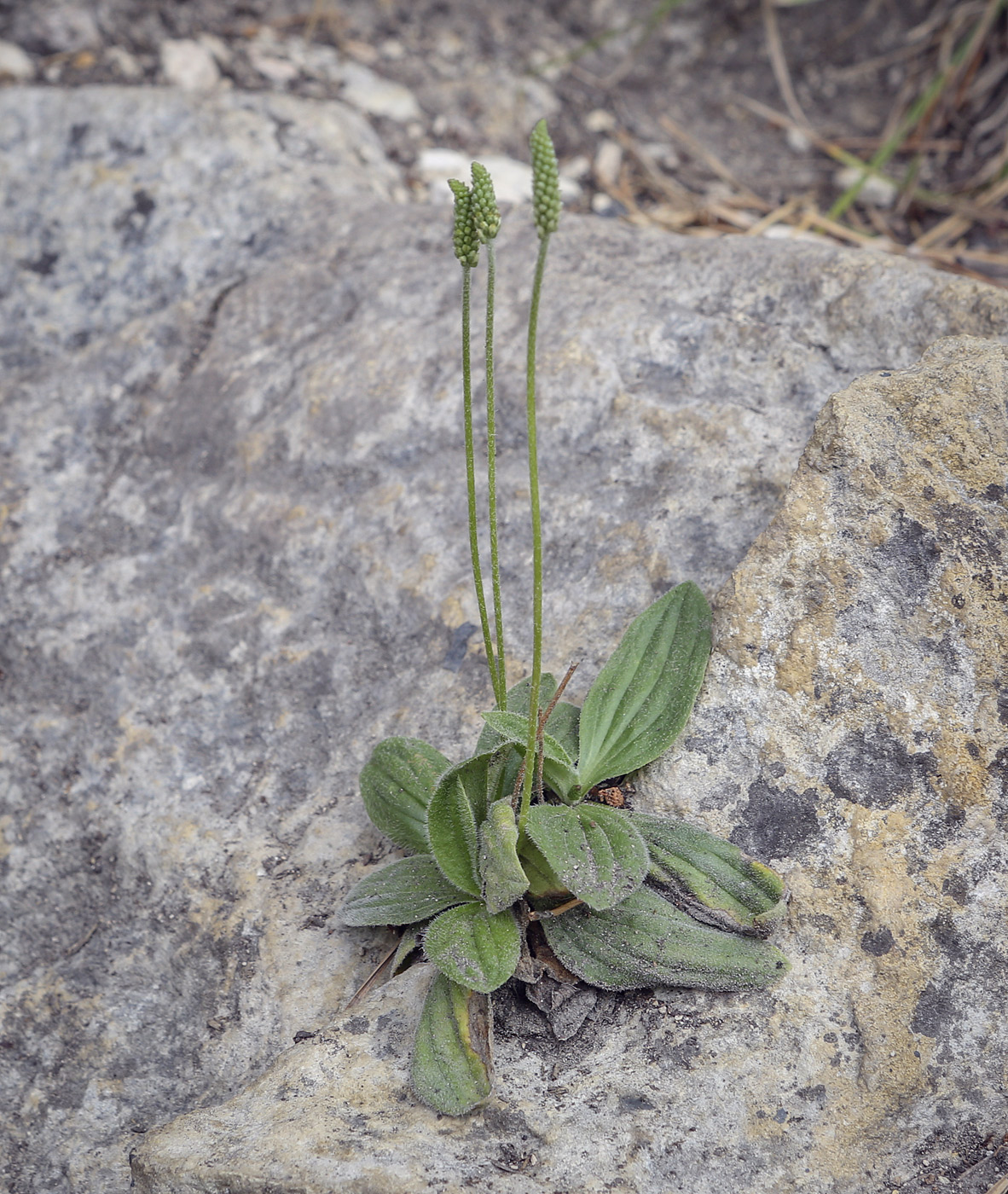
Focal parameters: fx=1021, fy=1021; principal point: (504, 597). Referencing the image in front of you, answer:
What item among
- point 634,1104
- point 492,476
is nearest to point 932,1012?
point 634,1104

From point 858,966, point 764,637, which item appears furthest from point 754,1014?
point 764,637

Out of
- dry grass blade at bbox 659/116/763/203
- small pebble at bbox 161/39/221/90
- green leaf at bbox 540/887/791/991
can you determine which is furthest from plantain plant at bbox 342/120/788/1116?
small pebble at bbox 161/39/221/90

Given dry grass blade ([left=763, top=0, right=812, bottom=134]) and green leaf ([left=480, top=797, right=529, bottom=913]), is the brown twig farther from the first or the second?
dry grass blade ([left=763, top=0, right=812, bottom=134])

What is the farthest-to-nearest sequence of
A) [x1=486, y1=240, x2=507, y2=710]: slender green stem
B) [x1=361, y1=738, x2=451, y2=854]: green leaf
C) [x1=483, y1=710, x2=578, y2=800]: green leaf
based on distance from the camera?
[x1=361, y1=738, x2=451, y2=854]: green leaf, [x1=483, y1=710, x2=578, y2=800]: green leaf, [x1=486, y1=240, x2=507, y2=710]: slender green stem

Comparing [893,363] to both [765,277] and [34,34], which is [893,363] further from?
[34,34]

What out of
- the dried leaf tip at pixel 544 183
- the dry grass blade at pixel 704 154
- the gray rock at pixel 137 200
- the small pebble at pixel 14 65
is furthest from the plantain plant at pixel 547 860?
the small pebble at pixel 14 65

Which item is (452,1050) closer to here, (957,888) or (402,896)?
(402,896)
